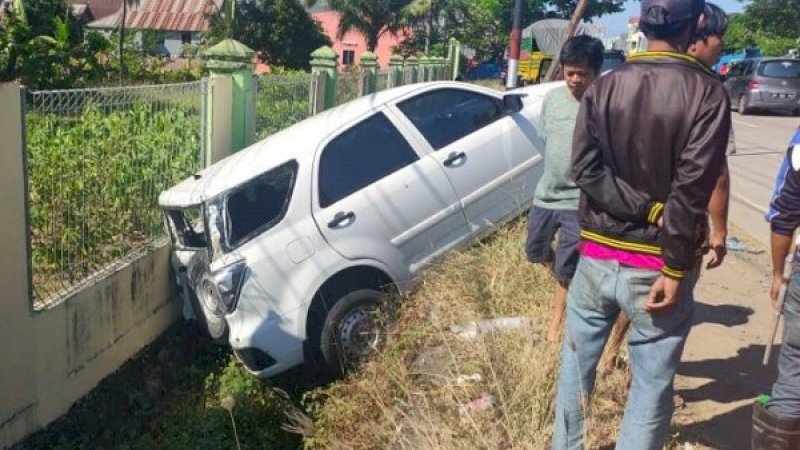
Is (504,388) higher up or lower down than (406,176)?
lower down

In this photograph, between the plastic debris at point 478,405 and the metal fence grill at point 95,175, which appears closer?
the plastic debris at point 478,405

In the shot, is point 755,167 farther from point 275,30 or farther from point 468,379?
point 275,30

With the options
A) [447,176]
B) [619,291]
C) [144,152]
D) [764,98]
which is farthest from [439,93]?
[764,98]

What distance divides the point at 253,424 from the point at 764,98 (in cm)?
1939

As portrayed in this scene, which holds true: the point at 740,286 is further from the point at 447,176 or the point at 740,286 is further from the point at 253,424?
the point at 253,424

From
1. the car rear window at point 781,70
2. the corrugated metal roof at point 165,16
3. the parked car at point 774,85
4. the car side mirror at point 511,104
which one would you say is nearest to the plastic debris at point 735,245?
the car side mirror at point 511,104

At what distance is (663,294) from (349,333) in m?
2.91

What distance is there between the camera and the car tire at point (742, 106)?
2166 centimetres

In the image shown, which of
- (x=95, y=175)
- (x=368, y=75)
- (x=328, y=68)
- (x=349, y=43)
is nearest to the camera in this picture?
(x=95, y=175)

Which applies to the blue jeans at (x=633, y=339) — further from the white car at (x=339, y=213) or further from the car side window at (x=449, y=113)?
the car side window at (x=449, y=113)

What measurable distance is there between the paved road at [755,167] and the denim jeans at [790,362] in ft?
15.6

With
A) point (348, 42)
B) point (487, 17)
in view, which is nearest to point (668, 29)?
point (487, 17)

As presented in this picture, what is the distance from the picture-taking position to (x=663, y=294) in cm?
→ 262

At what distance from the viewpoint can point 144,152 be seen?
5.86 metres
